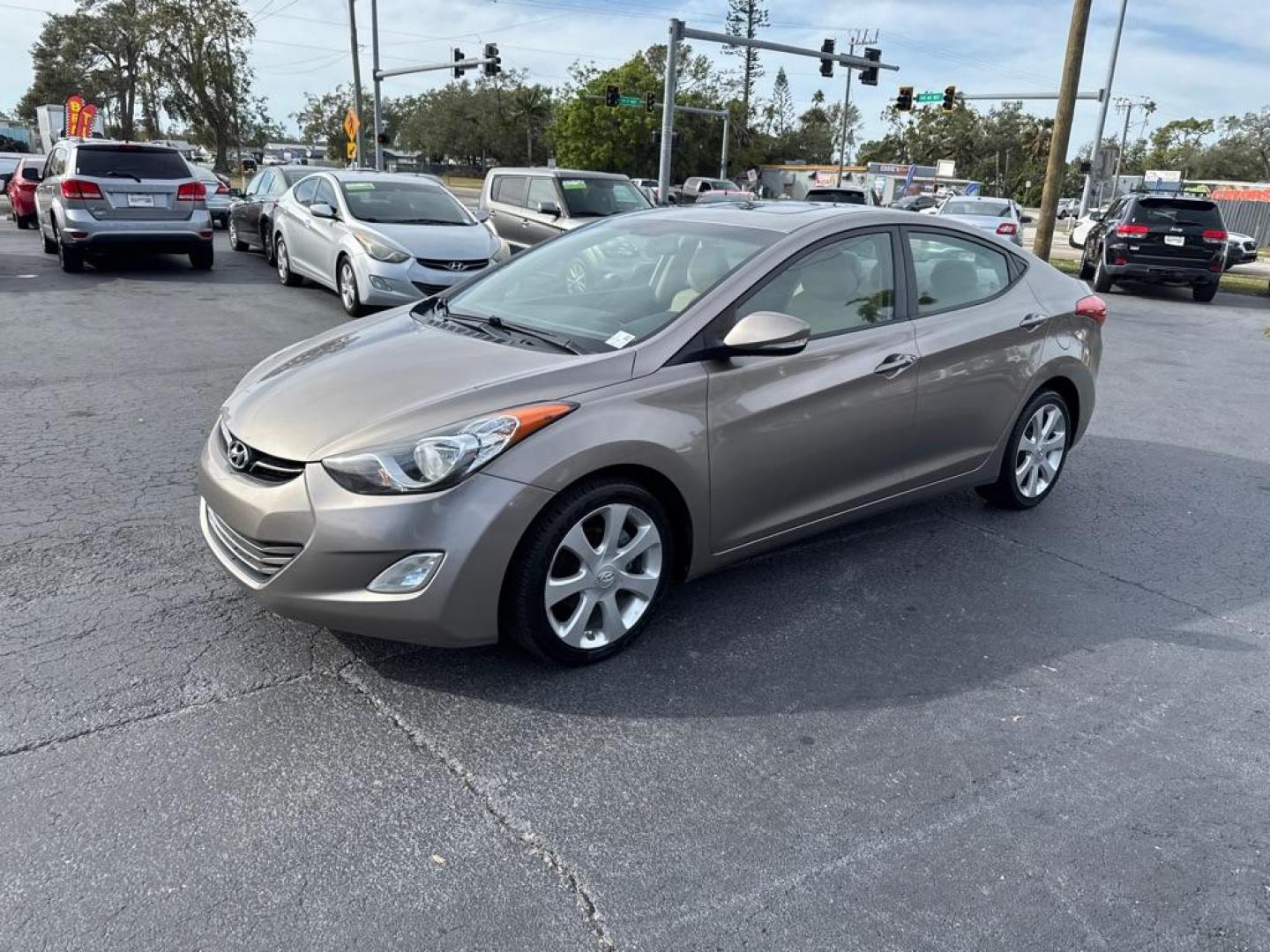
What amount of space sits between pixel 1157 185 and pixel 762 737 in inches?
2143

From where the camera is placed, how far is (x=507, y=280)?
4543 millimetres

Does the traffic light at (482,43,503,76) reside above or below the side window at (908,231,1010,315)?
above

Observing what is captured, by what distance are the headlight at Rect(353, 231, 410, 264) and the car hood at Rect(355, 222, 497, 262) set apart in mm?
76

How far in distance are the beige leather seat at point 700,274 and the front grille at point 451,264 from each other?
6401mm

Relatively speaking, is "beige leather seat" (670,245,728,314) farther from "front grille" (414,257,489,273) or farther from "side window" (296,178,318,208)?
"side window" (296,178,318,208)

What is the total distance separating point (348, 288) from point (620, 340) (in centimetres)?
762

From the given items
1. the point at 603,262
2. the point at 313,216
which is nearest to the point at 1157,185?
the point at 313,216

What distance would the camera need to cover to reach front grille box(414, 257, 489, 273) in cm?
997

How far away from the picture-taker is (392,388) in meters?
3.39

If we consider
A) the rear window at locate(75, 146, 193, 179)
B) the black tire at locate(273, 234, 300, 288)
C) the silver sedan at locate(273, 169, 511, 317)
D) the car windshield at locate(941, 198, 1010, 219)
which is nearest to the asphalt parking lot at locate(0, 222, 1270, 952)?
the silver sedan at locate(273, 169, 511, 317)

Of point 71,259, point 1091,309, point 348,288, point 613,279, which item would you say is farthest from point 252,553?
point 71,259

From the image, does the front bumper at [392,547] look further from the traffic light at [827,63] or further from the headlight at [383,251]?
the traffic light at [827,63]

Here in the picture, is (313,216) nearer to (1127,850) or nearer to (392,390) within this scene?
(392,390)

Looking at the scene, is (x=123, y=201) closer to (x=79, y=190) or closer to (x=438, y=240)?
(x=79, y=190)
